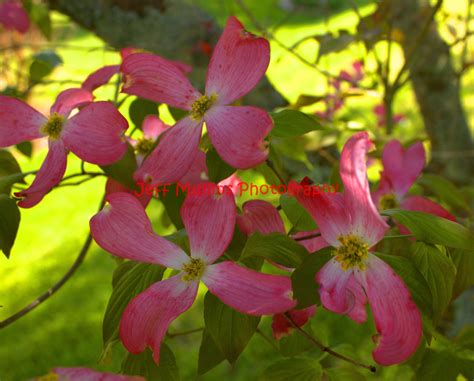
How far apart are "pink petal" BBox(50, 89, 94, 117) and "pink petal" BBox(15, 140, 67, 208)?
0.20 feet

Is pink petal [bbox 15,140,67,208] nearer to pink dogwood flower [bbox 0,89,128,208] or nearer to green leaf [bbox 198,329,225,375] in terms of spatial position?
pink dogwood flower [bbox 0,89,128,208]

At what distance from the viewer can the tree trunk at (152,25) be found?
123 centimetres

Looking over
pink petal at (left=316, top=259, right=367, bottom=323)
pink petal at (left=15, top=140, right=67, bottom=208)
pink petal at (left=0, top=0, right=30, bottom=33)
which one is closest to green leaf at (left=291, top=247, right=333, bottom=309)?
pink petal at (left=316, top=259, right=367, bottom=323)

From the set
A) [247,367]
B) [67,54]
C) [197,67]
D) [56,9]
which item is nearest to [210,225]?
[197,67]

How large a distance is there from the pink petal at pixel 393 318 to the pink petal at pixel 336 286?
15 millimetres

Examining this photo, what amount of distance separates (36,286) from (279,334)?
1765 mm

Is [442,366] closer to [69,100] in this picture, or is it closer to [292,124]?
[292,124]

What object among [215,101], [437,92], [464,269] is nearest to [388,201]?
[464,269]

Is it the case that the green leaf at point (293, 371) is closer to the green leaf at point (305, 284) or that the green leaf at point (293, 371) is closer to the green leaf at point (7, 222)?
the green leaf at point (305, 284)

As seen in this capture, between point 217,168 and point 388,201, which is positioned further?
point 388,201

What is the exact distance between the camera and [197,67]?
124 centimetres

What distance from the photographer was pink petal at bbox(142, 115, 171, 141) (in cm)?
62

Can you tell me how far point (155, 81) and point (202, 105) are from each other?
4 centimetres

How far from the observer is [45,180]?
45 cm
